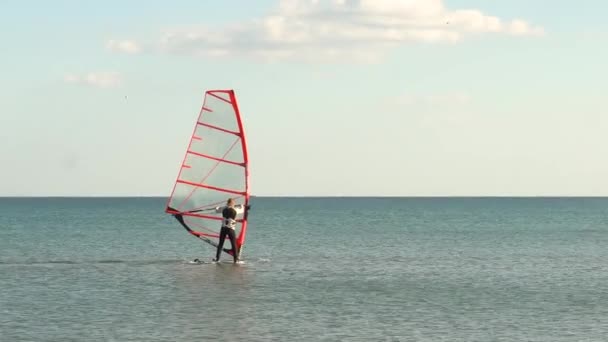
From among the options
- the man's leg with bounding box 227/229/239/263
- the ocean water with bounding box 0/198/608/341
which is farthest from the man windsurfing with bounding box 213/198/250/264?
the ocean water with bounding box 0/198/608/341

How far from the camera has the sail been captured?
40219 mm

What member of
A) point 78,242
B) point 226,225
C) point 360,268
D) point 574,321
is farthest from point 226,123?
point 78,242

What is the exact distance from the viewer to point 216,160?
4038cm

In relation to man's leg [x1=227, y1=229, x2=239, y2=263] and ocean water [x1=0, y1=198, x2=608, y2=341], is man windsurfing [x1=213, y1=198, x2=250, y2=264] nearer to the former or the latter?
man's leg [x1=227, y1=229, x2=239, y2=263]

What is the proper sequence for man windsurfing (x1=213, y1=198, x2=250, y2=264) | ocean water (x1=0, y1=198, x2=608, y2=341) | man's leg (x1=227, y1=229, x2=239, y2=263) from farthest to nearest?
1. man's leg (x1=227, y1=229, x2=239, y2=263)
2. man windsurfing (x1=213, y1=198, x2=250, y2=264)
3. ocean water (x1=0, y1=198, x2=608, y2=341)

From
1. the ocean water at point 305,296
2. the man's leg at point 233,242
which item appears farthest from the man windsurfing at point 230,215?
the ocean water at point 305,296

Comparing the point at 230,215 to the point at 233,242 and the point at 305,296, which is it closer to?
the point at 233,242

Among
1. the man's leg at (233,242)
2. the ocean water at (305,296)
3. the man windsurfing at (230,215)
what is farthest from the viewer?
the man's leg at (233,242)

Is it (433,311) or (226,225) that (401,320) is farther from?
(226,225)

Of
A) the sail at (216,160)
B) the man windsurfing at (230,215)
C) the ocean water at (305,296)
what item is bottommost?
the ocean water at (305,296)

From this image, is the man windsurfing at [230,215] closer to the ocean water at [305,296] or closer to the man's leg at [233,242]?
the man's leg at [233,242]

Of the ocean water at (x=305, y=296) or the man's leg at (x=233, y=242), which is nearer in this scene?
the ocean water at (x=305, y=296)

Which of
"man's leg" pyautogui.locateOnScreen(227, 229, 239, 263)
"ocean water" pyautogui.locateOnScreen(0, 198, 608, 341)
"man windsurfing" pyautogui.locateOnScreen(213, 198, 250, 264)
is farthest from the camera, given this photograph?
"man's leg" pyautogui.locateOnScreen(227, 229, 239, 263)

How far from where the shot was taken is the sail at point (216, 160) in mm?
40219
